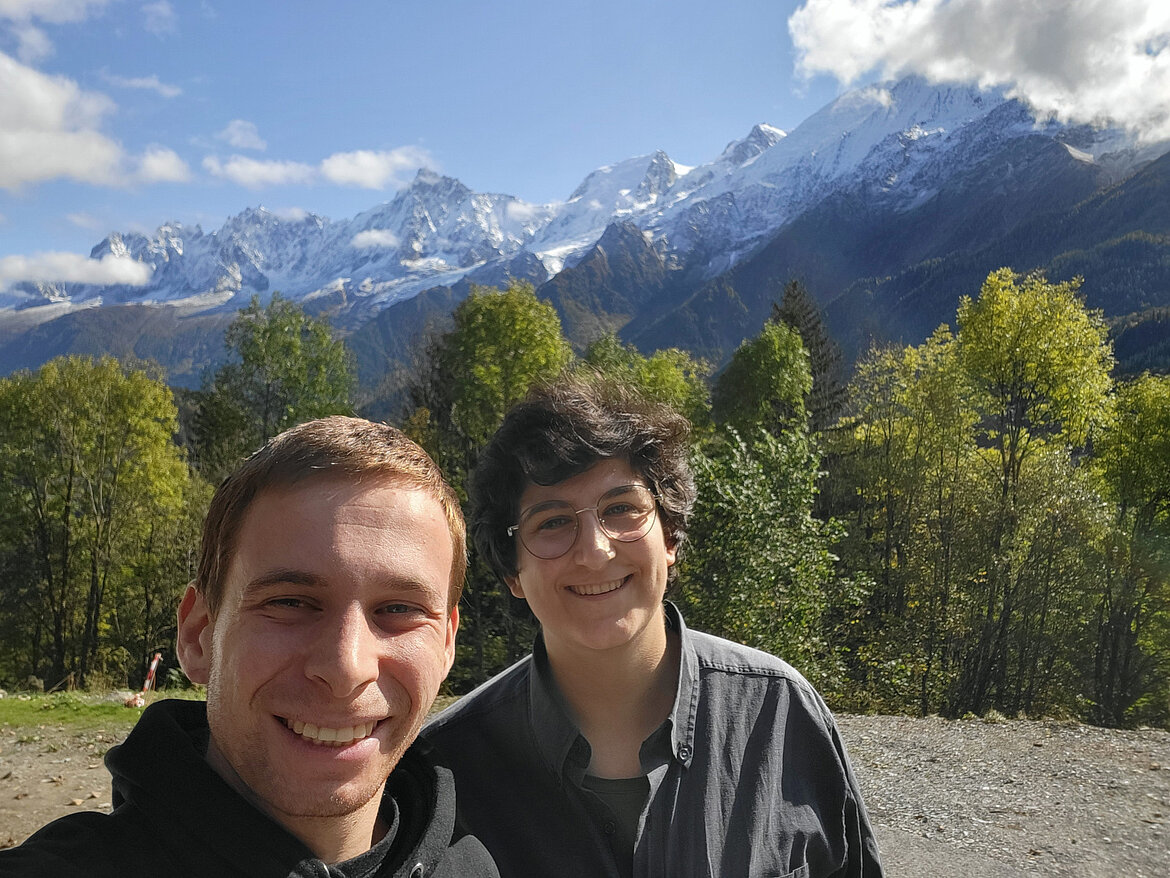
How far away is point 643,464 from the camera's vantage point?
331 cm

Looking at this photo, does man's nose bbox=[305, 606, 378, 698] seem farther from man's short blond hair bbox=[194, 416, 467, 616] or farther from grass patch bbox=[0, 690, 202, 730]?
grass patch bbox=[0, 690, 202, 730]

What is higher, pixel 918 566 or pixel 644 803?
pixel 644 803

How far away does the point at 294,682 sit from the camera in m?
1.65

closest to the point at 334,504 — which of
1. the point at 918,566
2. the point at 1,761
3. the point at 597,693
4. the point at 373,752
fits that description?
the point at 373,752

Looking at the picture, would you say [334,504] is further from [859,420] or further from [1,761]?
[859,420]

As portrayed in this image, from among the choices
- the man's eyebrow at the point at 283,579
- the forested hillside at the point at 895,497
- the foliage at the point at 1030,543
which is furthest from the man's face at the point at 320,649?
the foliage at the point at 1030,543

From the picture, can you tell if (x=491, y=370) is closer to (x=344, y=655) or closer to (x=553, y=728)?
(x=553, y=728)

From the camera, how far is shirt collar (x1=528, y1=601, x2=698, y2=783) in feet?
9.51

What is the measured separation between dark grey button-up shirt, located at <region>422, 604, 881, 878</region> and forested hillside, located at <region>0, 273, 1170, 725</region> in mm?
15513

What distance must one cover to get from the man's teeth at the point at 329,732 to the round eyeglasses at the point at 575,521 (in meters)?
1.47

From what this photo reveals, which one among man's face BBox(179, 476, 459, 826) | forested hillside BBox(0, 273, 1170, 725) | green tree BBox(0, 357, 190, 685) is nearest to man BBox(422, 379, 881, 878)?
man's face BBox(179, 476, 459, 826)

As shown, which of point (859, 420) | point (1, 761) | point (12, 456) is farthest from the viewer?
point (859, 420)

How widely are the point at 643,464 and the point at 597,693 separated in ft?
3.09

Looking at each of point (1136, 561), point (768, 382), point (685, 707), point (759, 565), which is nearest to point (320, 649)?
point (685, 707)
